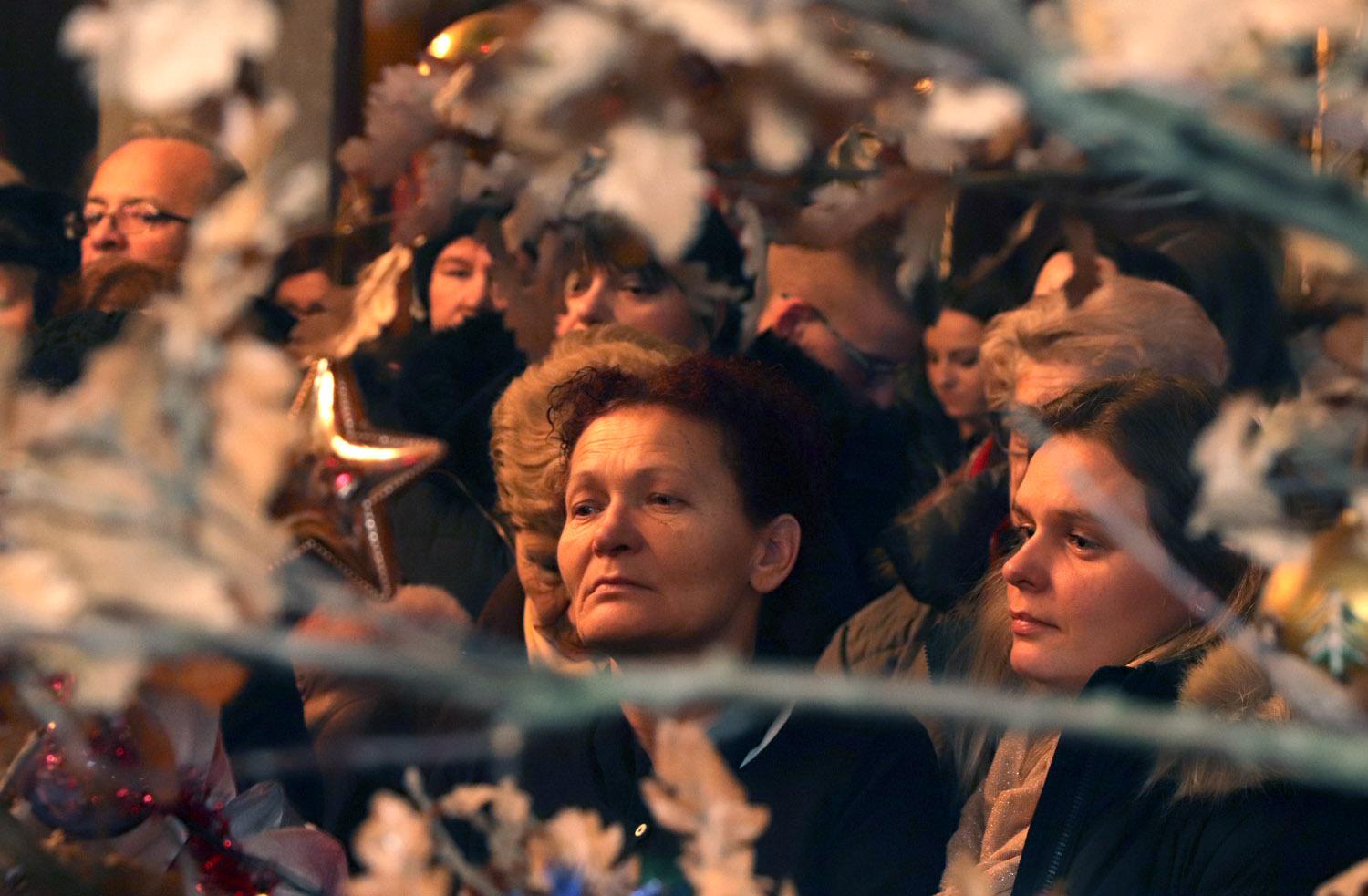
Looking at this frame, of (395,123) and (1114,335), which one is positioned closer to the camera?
(395,123)

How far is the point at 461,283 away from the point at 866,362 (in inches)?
26.6

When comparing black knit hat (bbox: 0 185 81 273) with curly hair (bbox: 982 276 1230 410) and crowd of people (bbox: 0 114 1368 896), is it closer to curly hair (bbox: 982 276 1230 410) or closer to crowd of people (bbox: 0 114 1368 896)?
crowd of people (bbox: 0 114 1368 896)

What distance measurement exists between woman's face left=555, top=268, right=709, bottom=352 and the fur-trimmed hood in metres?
1.11

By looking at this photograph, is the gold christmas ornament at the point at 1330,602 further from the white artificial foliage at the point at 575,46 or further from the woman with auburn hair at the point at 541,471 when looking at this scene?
the woman with auburn hair at the point at 541,471

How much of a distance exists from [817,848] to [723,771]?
1012 millimetres

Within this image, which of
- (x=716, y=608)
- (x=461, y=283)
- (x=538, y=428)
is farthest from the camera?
(x=461, y=283)

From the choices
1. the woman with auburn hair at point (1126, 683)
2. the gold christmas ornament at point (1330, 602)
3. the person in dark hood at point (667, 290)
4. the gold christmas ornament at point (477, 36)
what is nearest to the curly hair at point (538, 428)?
the person in dark hood at point (667, 290)

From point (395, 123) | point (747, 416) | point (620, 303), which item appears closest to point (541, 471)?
point (747, 416)

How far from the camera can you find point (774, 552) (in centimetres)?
202

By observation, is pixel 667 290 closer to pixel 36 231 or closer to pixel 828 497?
pixel 828 497

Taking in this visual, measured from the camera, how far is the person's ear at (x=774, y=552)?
2.00 meters

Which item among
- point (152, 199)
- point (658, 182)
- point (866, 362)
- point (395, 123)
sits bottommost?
point (866, 362)

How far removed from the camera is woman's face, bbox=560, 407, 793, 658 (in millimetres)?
1890

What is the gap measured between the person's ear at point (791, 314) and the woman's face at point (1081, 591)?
96cm
